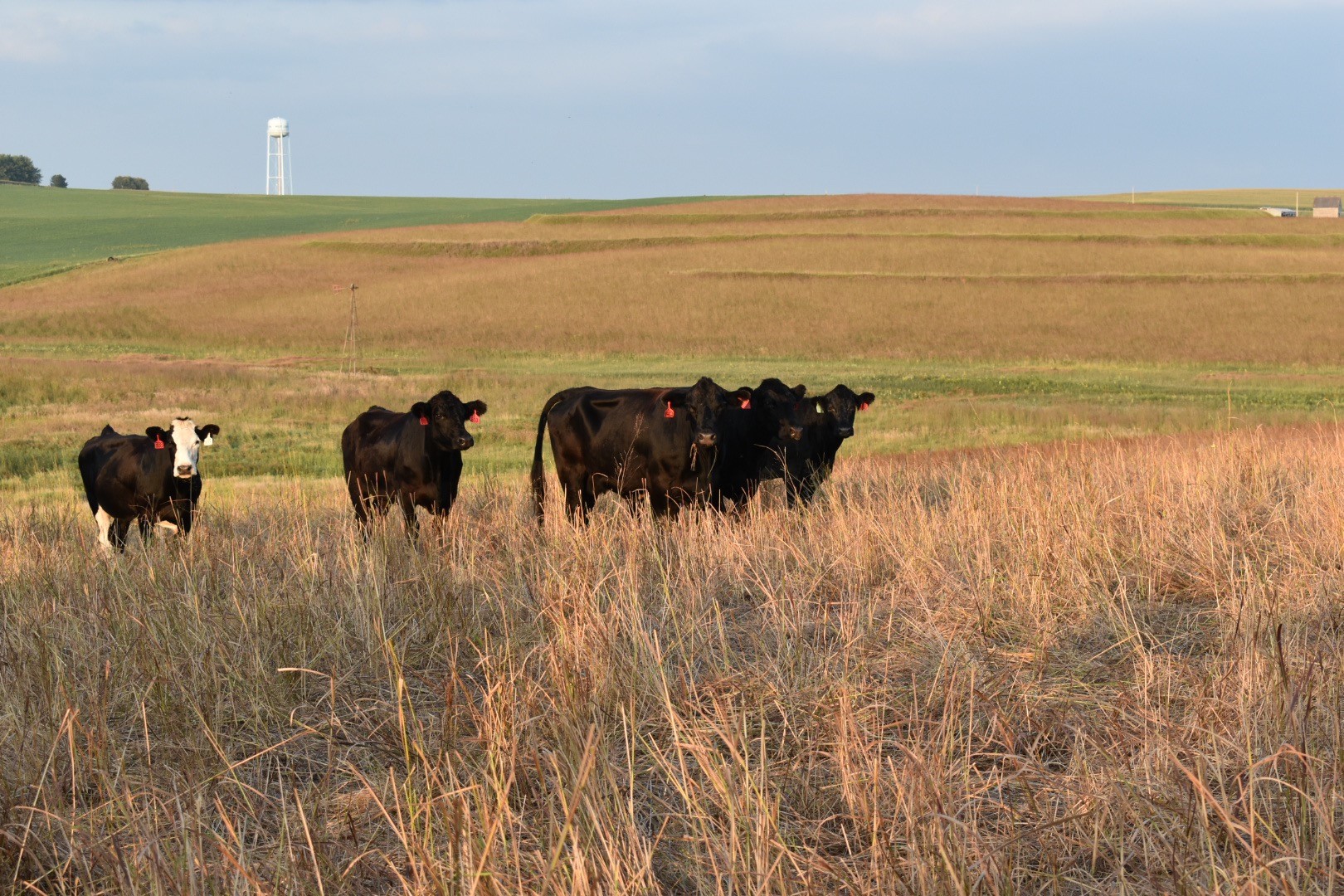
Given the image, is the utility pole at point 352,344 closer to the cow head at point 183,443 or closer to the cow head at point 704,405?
the cow head at point 183,443

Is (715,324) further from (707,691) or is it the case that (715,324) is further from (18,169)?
(18,169)

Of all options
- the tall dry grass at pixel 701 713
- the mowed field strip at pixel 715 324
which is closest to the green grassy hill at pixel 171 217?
the mowed field strip at pixel 715 324

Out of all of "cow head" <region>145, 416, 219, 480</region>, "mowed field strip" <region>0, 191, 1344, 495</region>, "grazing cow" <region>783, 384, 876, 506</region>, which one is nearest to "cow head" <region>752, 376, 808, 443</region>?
"grazing cow" <region>783, 384, 876, 506</region>

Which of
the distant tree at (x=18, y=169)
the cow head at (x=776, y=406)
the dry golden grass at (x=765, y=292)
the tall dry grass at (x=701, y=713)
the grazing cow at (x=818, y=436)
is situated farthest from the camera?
→ the distant tree at (x=18, y=169)

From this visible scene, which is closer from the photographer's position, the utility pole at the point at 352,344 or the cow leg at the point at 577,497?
the cow leg at the point at 577,497

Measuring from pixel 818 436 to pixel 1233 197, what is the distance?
446 ft

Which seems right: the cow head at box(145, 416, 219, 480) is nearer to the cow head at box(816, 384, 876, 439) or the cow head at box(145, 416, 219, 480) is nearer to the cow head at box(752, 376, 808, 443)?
the cow head at box(752, 376, 808, 443)

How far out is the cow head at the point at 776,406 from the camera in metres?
11.8

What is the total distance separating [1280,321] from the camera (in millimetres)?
41406

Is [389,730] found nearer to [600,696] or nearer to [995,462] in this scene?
[600,696]

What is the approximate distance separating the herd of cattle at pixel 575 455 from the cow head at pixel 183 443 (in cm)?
1

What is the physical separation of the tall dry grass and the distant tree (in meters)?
A: 174

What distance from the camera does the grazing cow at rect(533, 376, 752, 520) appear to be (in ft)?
35.5

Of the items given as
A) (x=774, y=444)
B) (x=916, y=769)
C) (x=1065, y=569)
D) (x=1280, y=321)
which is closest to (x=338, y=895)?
(x=916, y=769)
